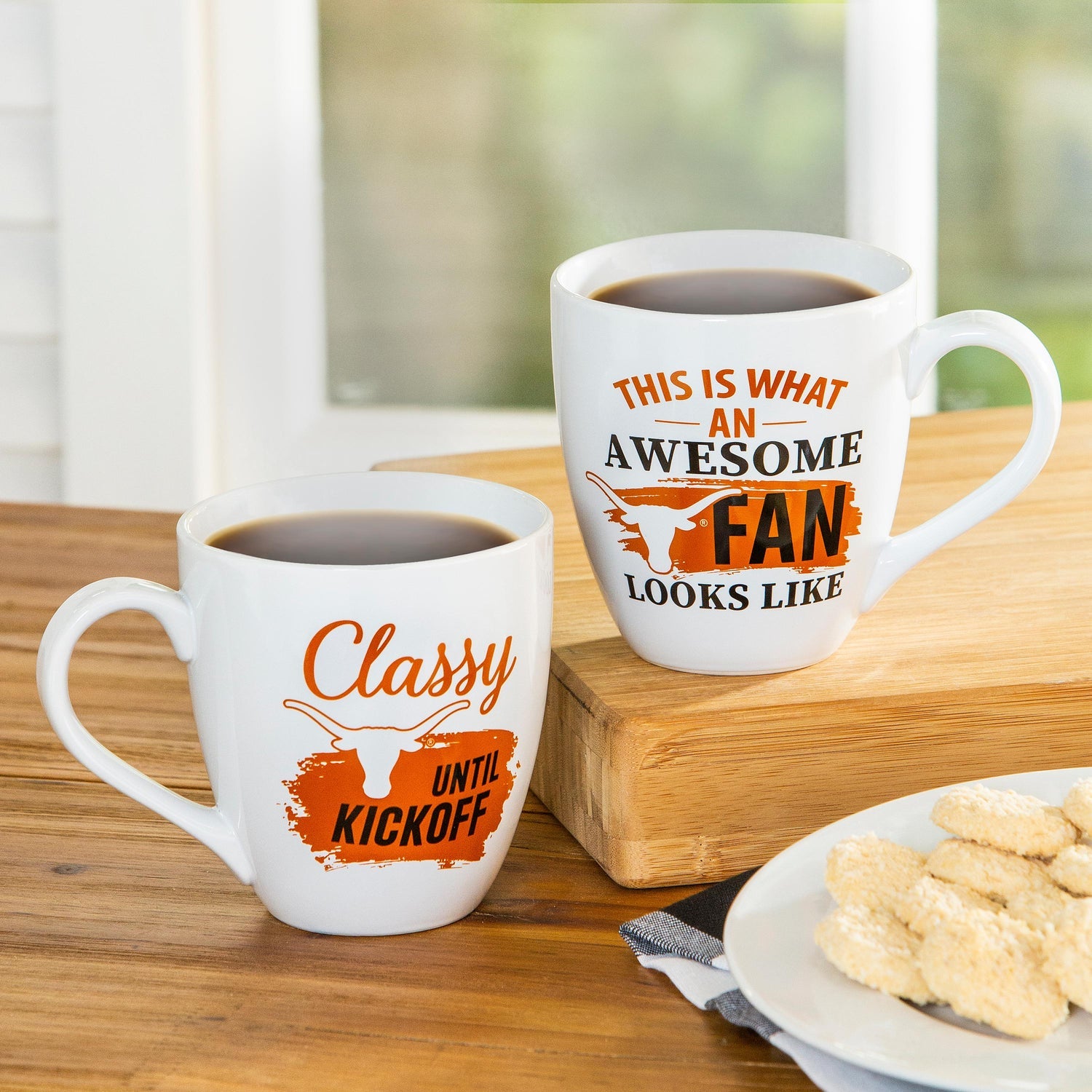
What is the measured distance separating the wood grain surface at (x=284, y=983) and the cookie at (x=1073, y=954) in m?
0.08

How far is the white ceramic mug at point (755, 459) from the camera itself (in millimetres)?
528

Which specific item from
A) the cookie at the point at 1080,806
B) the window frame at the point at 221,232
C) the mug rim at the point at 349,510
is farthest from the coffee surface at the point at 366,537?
the window frame at the point at 221,232

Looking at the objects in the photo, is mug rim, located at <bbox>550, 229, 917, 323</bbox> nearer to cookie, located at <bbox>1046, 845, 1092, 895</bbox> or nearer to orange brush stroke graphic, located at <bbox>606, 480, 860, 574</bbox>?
orange brush stroke graphic, located at <bbox>606, 480, 860, 574</bbox>

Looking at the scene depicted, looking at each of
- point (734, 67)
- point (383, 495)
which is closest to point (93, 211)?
point (734, 67)

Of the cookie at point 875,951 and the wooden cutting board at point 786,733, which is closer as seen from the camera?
the cookie at point 875,951

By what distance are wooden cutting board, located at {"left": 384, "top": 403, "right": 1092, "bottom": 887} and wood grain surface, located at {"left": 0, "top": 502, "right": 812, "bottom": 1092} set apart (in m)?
0.03

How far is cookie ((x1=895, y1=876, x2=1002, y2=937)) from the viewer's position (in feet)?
1.35

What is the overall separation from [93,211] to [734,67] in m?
0.89

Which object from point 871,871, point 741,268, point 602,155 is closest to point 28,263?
point 602,155

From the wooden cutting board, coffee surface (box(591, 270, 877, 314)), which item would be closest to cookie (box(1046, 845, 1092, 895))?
the wooden cutting board

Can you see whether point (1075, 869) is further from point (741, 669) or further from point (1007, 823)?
point (741, 669)

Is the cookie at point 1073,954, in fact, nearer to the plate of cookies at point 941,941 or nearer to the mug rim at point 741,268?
the plate of cookies at point 941,941

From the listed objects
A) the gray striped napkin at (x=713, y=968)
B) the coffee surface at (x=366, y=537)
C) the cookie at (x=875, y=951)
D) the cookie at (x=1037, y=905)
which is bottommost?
the gray striped napkin at (x=713, y=968)

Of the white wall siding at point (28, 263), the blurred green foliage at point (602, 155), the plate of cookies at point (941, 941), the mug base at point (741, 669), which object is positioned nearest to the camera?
the plate of cookies at point (941, 941)
